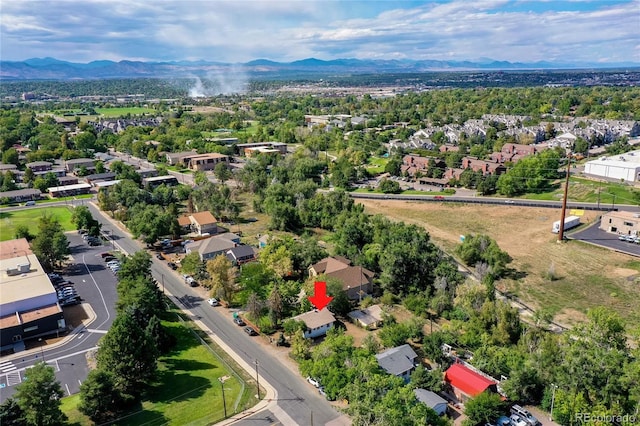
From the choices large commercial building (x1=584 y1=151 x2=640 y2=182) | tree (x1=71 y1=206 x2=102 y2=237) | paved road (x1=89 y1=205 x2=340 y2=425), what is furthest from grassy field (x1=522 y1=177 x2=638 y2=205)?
tree (x1=71 y1=206 x2=102 y2=237)

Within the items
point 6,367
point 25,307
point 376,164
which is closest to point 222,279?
point 25,307

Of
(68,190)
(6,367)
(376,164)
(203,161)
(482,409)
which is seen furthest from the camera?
(376,164)

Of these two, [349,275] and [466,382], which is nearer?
[466,382]

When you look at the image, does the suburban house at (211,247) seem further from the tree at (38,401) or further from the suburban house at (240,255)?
the tree at (38,401)

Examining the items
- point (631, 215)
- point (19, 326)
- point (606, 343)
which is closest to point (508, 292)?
point (606, 343)

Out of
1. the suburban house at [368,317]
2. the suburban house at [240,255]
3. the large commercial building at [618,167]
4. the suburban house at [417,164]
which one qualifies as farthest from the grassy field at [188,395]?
the large commercial building at [618,167]

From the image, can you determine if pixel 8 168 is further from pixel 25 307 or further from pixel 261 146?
pixel 25 307
